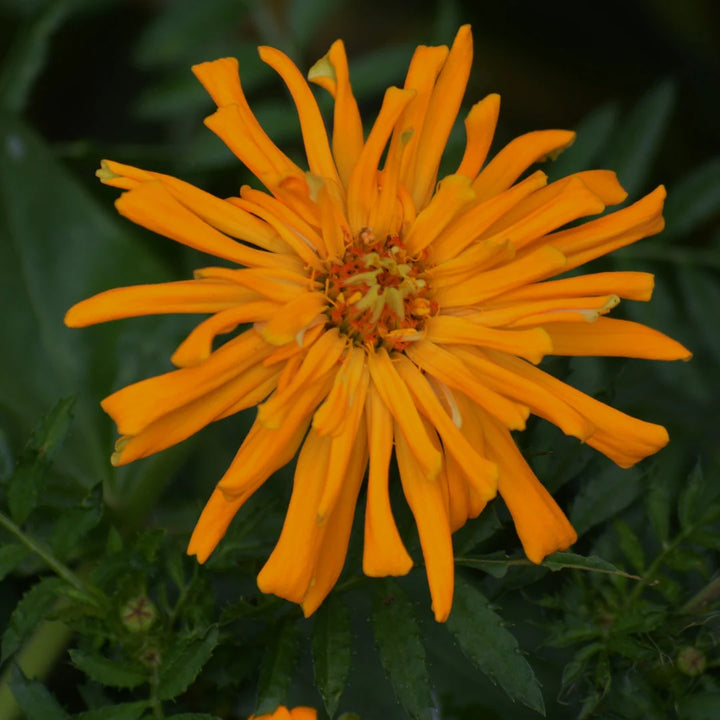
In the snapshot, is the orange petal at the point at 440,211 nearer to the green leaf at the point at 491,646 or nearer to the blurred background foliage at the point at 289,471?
the blurred background foliage at the point at 289,471

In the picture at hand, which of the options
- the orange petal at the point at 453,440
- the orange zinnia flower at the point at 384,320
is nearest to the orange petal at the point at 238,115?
the orange zinnia flower at the point at 384,320

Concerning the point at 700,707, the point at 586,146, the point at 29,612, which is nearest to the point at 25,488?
the point at 29,612

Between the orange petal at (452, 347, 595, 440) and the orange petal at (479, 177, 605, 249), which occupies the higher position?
the orange petal at (479, 177, 605, 249)

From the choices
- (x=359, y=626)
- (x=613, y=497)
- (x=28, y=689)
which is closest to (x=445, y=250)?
(x=613, y=497)

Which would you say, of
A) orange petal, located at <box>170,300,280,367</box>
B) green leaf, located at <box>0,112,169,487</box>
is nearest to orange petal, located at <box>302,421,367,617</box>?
orange petal, located at <box>170,300,280,367</box>

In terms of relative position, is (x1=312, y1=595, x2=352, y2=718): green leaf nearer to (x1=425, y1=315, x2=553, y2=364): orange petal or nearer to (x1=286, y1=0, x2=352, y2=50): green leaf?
(x1=425, y1=315, x2=553, y2=364): orange petal

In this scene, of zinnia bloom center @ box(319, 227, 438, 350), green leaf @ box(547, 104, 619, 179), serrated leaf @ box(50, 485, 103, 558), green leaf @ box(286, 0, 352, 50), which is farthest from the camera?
green leaf @ box(286, 0, 352, 50)
